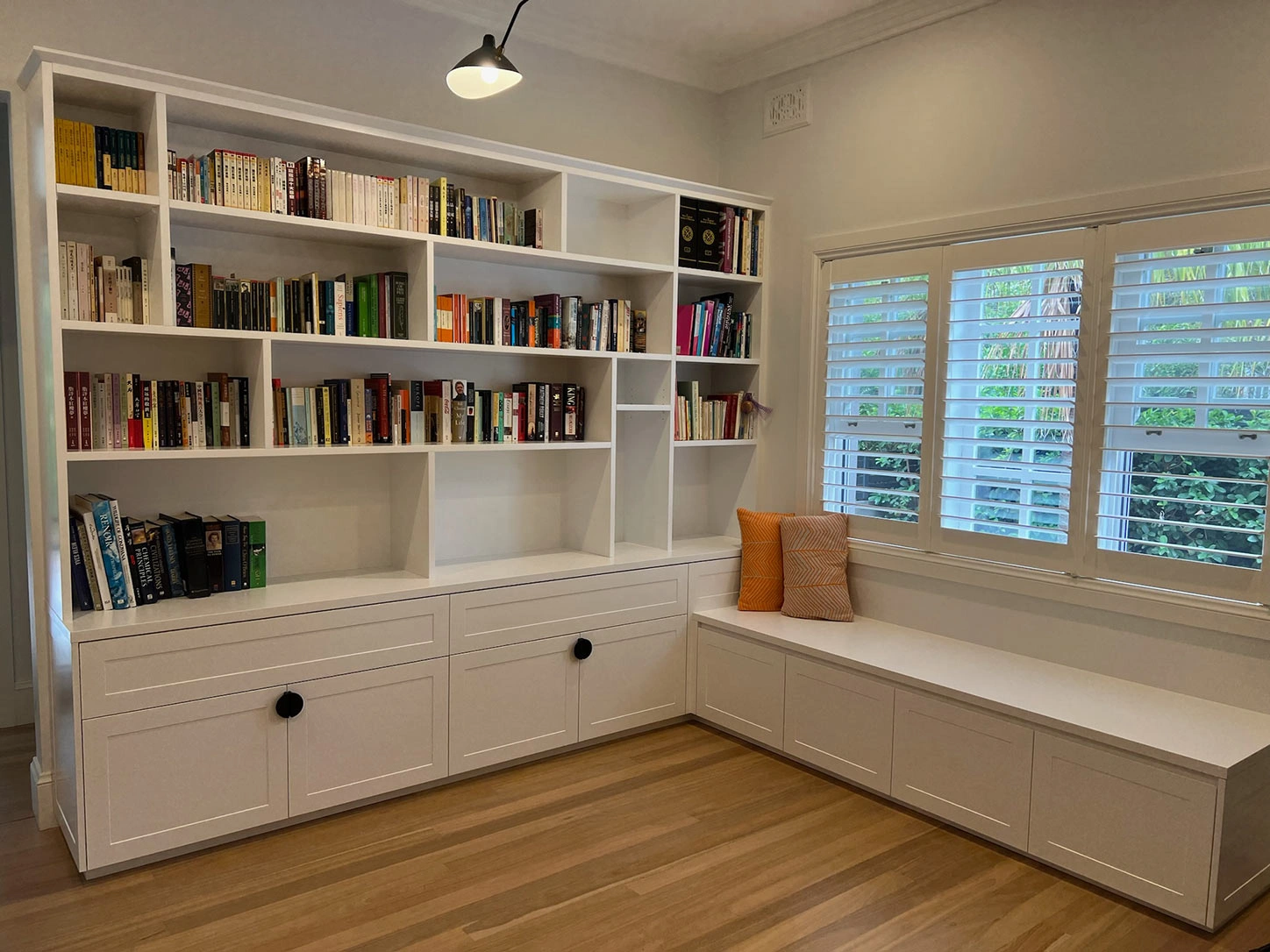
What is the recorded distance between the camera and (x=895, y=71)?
367 cm

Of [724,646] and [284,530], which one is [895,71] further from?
[284,530]

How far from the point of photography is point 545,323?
11.9ft

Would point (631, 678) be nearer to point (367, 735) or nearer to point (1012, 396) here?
point (367, 735)

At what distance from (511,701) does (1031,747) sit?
1.79 meters

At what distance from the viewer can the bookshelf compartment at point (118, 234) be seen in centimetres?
269

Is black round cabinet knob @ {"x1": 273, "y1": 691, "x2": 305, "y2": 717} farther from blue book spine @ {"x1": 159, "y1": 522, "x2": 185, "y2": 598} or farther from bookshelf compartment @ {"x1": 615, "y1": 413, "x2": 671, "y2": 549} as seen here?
bookshelf compartment @ {"x1": 615, "y1": 413, "x2": 671, "y2": 549}

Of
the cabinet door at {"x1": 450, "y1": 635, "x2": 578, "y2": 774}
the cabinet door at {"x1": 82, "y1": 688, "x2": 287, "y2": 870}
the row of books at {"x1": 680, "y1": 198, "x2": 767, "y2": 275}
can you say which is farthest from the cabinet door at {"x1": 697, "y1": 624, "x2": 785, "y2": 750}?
the cabinet door at {"x1": 82, "y1": 688, "x2": 287, "y2": 870}

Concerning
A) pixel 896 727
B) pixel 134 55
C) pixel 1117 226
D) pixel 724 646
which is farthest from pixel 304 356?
pixel 1117 226

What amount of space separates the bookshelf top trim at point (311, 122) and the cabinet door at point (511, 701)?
181cm

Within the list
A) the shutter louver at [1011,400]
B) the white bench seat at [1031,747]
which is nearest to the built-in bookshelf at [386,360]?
the white bench seat at [1031,747]

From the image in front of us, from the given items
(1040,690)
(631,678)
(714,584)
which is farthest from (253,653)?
(1040,690)

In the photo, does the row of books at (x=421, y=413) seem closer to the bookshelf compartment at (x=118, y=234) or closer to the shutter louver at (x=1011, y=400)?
the bookshelf compartment at (x=118, y=234)

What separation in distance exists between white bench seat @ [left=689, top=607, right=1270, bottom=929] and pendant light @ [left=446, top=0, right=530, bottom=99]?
2209mm

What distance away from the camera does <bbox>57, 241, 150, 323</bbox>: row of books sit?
264 centimetres
